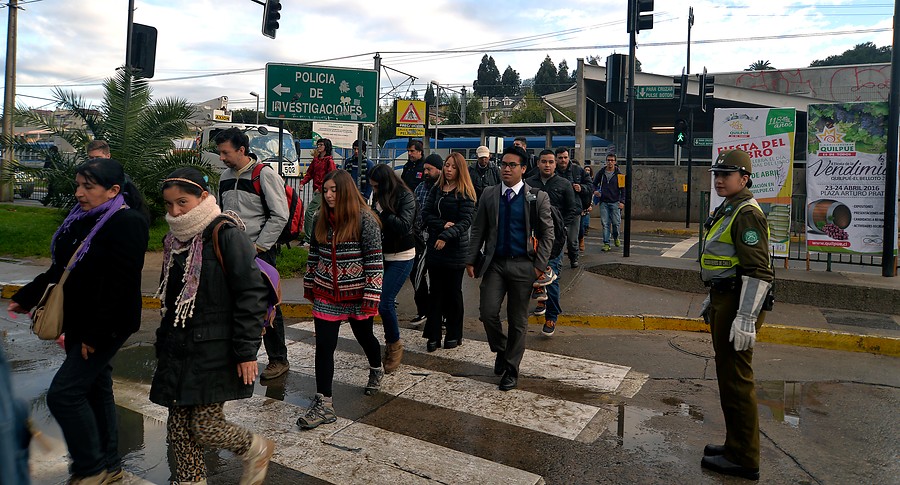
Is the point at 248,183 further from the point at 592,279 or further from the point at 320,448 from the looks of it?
the point at 592,279

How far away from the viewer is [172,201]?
364 centimetres

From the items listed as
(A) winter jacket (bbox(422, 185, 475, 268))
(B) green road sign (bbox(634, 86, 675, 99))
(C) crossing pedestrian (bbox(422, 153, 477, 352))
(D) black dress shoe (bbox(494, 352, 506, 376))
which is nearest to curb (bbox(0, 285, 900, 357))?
(C) crossing pedestrian (bbox(422, 153, 477, 352))

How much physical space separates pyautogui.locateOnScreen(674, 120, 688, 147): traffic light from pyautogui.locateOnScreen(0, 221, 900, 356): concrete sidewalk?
10.1m

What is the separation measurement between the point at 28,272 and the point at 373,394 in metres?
8.29

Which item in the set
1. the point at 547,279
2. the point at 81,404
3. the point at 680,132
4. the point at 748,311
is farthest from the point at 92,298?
the point at 680,132

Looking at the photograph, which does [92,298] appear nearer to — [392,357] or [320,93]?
[392,357]

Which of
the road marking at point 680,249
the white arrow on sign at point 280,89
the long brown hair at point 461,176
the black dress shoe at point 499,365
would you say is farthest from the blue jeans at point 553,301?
the road marking at point 680,249

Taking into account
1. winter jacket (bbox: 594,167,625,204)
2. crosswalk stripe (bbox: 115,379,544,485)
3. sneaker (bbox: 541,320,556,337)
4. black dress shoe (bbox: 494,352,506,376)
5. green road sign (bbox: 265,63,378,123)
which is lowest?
crosswalk stripe (bbox: 115,379,544,485)

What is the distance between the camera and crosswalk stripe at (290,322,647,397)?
602cm

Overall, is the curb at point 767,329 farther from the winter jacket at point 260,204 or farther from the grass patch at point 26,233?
the grass patch at point 26,233

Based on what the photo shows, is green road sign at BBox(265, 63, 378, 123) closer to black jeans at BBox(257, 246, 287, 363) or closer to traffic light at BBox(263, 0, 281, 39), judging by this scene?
black jeans at BBox(257, 246, 287, 363)

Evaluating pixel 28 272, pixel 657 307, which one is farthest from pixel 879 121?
pixel 28 272

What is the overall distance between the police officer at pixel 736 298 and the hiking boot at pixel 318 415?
8.17ft

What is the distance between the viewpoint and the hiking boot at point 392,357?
616 centimetres
